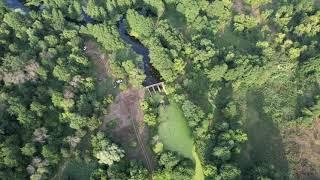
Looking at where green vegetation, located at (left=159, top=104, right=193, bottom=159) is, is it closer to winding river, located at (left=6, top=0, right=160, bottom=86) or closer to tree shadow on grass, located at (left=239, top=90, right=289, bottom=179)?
winding river, located at (left=6, top=0, right=160, bottom=86)

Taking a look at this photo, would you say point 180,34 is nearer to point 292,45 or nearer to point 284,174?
point 292,45

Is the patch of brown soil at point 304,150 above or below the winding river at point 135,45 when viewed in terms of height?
below

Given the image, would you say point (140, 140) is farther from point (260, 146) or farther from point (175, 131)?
point (260, 146)

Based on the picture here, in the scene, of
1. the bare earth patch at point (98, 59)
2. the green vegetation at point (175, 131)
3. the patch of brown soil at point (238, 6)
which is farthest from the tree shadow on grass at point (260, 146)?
the bare earth patch at point (98, 59)

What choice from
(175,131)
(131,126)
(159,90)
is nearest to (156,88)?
(159,90)

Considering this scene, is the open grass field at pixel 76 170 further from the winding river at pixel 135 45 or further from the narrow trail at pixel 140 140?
the winding river at pixel 135 45

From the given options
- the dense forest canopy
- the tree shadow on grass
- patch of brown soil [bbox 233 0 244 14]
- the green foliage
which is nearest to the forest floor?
the dense forest canopy

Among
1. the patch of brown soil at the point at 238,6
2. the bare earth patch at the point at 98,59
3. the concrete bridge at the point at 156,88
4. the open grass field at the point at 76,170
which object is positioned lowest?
the open grass field at the point at 76,170
